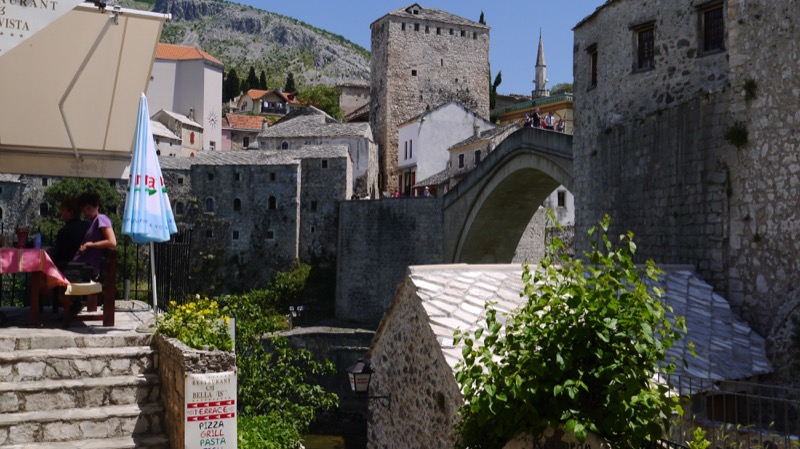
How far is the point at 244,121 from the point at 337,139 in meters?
26.2

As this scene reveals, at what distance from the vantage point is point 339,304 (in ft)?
132

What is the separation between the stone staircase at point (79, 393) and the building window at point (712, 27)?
1052cm

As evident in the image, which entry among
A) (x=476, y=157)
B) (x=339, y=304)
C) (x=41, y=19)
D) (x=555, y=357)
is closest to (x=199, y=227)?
(x=339, y=304)

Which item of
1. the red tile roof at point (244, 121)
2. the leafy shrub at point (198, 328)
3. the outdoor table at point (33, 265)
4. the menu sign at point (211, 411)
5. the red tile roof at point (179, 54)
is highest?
the red tile roof at point (179, 54)

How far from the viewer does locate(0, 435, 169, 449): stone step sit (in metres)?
6.37

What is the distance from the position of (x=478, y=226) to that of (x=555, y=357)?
26965 mm

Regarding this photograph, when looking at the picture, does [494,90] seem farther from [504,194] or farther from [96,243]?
[96,243]

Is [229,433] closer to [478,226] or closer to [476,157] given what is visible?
[478,226]

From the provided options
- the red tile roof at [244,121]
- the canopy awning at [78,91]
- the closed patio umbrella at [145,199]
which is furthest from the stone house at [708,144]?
the red tile roof at [244,121]

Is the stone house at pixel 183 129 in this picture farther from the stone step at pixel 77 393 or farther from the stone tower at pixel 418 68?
the stone step at pixel 77 393

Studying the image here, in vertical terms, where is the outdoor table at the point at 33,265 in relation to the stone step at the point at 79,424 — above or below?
above

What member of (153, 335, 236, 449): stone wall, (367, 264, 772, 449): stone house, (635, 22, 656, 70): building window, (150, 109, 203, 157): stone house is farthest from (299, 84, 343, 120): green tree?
(153, 335, 236, 449): stone wall

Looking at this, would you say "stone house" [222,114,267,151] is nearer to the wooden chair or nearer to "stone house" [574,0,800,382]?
"stone house" [574,0,800,382]

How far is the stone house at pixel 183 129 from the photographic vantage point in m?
58.7
